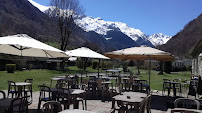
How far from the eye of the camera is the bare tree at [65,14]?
28938mm

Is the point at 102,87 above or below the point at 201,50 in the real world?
below

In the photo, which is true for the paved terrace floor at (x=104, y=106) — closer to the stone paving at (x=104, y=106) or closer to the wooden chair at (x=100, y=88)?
the stone paving at (x=104, y=106)

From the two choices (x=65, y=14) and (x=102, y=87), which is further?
(x=65, y=14)

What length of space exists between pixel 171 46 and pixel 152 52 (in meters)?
62.9

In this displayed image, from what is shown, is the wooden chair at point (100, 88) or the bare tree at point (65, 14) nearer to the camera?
the wooden chair at point (100, 88)

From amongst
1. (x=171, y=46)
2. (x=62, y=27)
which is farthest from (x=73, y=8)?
(x=171, y=46)

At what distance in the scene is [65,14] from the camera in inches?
1173

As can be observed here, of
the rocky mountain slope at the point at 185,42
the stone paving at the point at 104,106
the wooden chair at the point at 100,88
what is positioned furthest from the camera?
the rocky mountain slope at the point at 185,42

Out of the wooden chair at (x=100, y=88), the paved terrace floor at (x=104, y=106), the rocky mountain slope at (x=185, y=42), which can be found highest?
the rocky mountain slope at (x=185, y=42)

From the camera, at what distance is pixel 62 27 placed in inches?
1152

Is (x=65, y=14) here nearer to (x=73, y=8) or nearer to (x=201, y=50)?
(x=73, y=8)

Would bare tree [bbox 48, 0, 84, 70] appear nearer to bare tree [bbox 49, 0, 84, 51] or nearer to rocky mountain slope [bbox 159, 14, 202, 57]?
bare tree [bbox 49, 0, 84, 51]

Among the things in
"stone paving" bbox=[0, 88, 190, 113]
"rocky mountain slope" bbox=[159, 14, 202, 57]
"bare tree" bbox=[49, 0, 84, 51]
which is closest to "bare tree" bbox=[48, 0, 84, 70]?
"bare tree" bbox=[49, 0, 84, 51]

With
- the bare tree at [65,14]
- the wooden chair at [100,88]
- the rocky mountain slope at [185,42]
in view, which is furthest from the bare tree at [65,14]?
the rocky mountain slope at [185,42]
